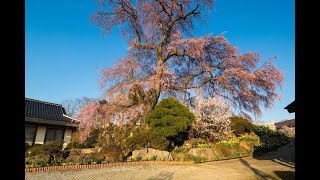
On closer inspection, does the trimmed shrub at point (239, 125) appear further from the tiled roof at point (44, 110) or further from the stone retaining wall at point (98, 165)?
the tiled roof at point (44, 110)

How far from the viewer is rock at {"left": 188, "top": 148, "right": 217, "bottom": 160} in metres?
13.6

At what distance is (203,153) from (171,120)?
234 cm

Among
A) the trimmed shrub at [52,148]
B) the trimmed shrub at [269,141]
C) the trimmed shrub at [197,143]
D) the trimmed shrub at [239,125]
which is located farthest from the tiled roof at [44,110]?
the trimmed shrub at [269,141]

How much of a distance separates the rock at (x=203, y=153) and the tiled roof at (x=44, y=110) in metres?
13.1

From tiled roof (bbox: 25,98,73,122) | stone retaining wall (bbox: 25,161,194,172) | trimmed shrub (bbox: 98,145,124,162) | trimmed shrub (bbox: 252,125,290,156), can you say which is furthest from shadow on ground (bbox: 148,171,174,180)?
tiled roof (bbox: 25,98,73,122)

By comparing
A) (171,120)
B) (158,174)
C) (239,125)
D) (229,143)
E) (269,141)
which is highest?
(171,120)

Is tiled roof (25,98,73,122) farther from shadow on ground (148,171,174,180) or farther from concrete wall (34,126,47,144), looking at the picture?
shadow on ground (148,171,174,180)

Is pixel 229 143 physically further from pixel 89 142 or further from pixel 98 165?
pixel 89 142

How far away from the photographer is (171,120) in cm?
1454

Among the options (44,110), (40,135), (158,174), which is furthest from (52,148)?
(44,110)
